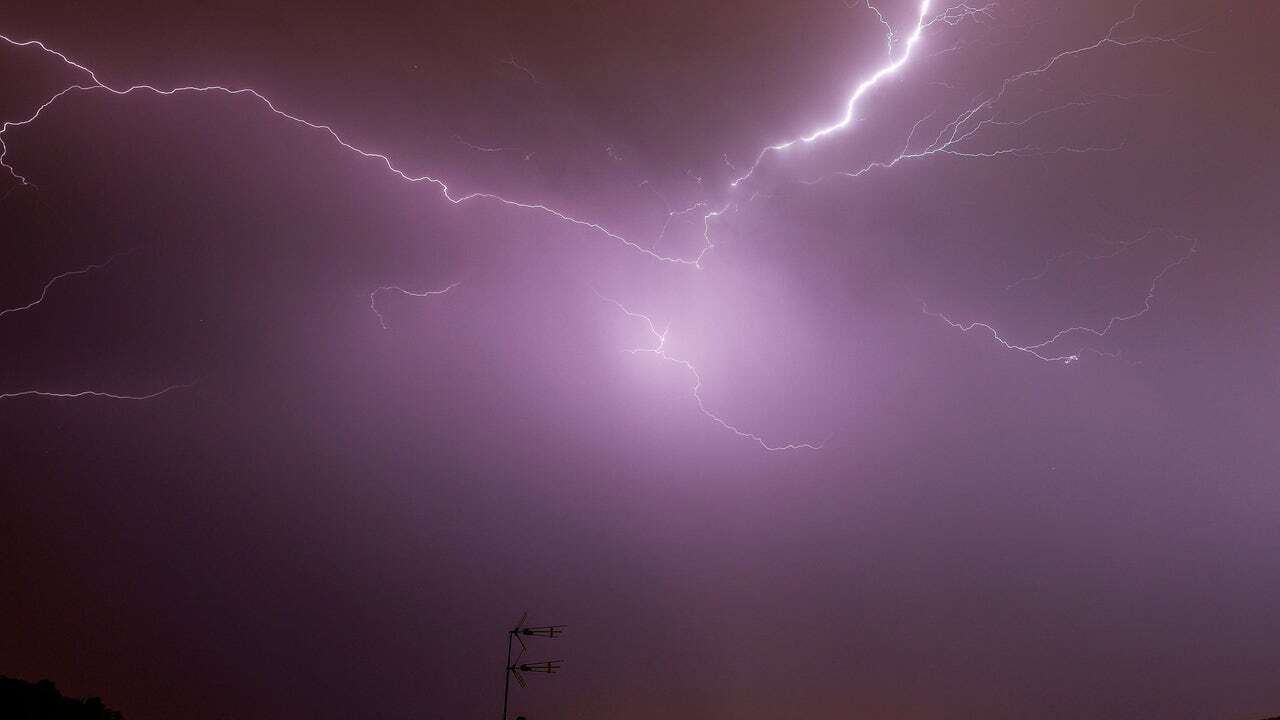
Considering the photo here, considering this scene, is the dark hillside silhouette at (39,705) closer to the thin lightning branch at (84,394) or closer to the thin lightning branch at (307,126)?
the thin lightning branch at (84,394)

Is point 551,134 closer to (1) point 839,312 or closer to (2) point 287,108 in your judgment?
(2) point 287,108

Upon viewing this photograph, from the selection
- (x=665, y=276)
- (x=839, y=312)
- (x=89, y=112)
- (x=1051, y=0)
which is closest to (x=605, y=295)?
(x=665, y=276)

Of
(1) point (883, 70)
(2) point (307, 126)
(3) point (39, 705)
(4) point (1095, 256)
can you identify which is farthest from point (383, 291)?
(4) point (1095, 256)

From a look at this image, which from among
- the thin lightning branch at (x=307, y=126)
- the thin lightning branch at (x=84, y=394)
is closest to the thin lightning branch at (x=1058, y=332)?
the thin lightning branch at (x=307, y=126)

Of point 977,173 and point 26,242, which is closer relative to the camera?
point 26,242

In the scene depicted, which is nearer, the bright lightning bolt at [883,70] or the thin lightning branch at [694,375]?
the bright lightning bolt at [883,70]

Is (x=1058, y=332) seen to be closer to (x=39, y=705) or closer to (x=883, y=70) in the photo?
(x=883, y=70)

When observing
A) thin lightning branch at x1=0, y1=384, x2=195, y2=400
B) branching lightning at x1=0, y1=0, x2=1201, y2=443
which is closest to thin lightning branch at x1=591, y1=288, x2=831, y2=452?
branching lightning at x1=0, y1=0, x2=1201, y2=443

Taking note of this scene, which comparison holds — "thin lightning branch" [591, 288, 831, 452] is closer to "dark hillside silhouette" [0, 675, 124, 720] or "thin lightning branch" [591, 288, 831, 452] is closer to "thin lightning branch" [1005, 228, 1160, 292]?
"thin lightning branch" [1005, 228, 1160, 292]
